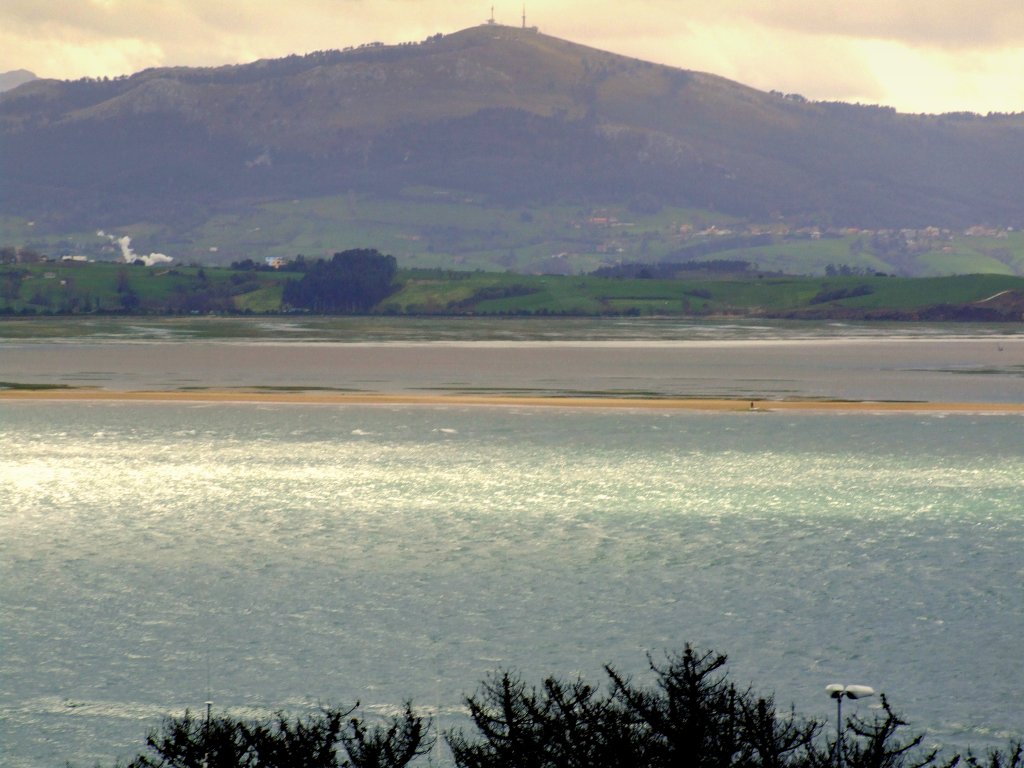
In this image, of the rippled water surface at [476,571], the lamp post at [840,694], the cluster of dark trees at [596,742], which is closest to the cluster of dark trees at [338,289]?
the rippled water surface at [476,571]

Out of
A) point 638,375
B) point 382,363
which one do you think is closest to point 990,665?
point 638,375

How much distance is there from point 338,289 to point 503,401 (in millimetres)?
141229

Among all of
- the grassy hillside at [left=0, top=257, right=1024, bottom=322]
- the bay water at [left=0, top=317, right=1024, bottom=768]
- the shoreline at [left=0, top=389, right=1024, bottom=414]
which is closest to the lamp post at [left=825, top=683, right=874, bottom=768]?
the bay water at [left=0, top=317, right=1024, bottom=768]

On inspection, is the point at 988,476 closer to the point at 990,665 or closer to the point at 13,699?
the point at 990,665

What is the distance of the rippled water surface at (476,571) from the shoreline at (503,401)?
8201mm

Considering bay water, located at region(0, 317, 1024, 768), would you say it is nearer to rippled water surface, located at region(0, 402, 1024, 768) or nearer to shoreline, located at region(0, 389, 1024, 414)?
rippled water surface, located at region(0, 402, 1024, 768)

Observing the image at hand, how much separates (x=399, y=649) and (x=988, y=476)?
824 inches

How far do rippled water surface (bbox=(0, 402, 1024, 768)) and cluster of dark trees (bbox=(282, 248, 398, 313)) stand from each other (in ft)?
474

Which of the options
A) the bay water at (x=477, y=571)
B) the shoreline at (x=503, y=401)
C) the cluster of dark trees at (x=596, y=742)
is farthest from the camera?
the shoreline at (x=503, y=401)

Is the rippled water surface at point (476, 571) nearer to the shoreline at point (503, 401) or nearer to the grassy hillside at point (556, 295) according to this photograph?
the shoreline at point (503, 401)

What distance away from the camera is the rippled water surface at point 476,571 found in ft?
58.0

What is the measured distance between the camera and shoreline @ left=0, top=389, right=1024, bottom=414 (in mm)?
50688

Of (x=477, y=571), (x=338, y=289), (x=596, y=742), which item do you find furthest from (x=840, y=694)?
(x=338, y=289)

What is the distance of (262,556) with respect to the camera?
25188mm
